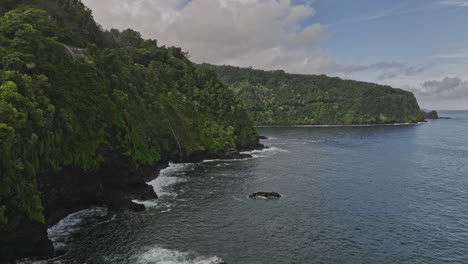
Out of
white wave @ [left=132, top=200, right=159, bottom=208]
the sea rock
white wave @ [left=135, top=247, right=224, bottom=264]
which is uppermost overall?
white wave @ [left=132, top=200, right=159, bottom=208]

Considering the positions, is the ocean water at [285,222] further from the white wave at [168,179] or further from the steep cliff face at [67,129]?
the steep cliff face at [67,129]

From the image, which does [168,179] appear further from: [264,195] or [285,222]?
[285,222]

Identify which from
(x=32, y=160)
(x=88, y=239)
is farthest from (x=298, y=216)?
(x=32, y=160)

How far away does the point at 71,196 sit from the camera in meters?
53.7

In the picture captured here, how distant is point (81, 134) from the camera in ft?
186

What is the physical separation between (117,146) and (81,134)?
9532 mm

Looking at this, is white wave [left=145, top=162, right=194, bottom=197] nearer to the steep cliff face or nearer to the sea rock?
the steep cliff face

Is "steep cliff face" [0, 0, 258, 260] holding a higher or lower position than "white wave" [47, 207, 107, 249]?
Result: higher

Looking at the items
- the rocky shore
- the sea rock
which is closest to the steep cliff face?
the rocky shore

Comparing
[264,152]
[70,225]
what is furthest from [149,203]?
[264,152]

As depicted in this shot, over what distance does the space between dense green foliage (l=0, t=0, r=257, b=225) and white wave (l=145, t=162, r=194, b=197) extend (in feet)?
14.1

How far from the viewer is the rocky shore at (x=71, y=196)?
121 feet

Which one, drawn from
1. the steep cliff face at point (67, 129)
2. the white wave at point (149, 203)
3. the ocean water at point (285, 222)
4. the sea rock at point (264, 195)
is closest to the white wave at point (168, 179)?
the ocean water at point (285, 222)

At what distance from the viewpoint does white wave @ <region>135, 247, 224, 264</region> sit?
39.8m
